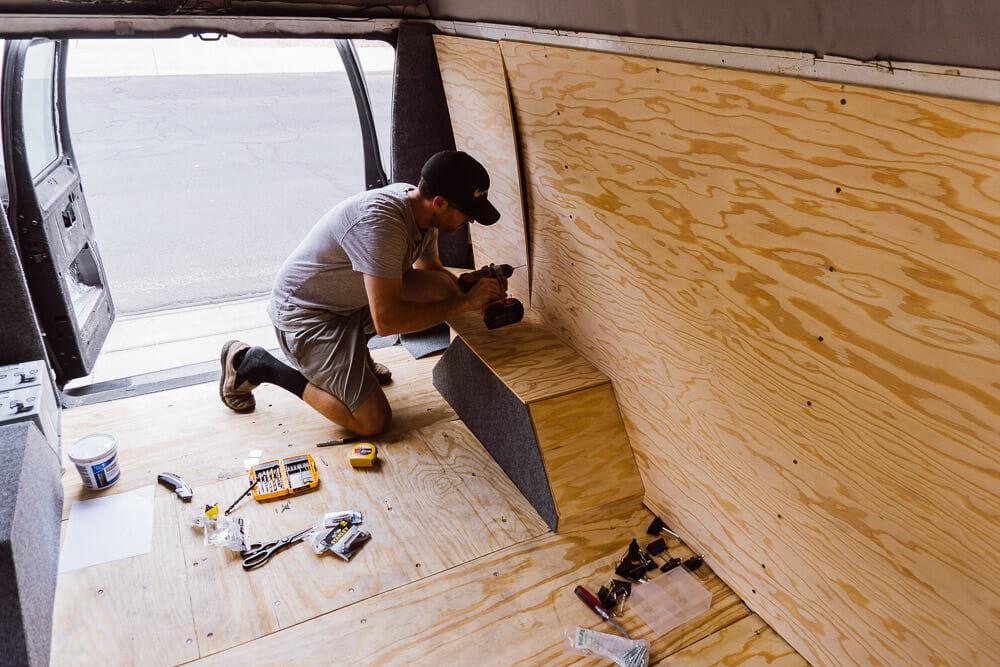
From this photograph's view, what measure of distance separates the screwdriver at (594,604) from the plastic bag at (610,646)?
0.14ft

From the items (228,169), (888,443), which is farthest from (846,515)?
(228,169)

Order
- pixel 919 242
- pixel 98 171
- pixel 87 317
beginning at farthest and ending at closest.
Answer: pixel 98 171 < pixel 87 317 < pixel 919 242

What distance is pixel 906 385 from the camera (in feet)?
4.47

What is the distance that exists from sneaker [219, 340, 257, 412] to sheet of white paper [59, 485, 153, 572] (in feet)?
1.77

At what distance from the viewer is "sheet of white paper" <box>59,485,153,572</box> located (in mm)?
2146

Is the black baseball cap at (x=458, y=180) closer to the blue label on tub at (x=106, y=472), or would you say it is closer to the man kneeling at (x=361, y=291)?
the man kneeling at (x=361, y=291)

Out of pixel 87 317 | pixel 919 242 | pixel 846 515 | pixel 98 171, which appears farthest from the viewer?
pixel 98 171

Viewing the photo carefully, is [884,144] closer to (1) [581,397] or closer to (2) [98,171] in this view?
(1) [581,397]

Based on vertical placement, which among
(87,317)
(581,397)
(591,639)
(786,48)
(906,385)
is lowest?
(591,639)

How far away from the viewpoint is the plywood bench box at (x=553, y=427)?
2.29 metres

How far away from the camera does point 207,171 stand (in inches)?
244

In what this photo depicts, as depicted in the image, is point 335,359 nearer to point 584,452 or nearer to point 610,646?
point 584,452

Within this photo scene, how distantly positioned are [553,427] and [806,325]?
99 centimetres

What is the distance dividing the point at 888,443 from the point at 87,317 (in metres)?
3.10
